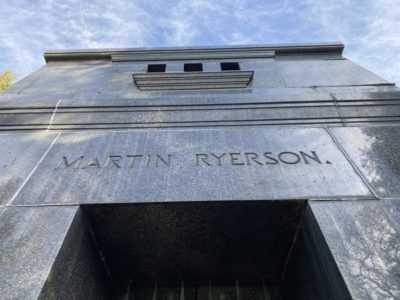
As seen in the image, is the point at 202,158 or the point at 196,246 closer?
the point at 196,246

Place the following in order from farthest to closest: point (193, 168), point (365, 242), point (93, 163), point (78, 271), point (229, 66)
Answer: point (229, 66)
point (93, 163)
point (193, 168)
point (78, 271)
point (365, 242)

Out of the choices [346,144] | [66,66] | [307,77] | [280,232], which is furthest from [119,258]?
[66,66]

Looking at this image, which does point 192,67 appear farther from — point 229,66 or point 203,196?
point 203,196

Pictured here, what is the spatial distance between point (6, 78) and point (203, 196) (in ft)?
44.0

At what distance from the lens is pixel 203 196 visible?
3734mm

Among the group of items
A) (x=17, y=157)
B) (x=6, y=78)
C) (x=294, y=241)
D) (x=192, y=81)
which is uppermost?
(x=6, y=78)

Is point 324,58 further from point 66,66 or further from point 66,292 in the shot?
point 66,292

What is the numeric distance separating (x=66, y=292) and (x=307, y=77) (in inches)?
226

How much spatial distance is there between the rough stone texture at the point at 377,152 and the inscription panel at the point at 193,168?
0.61 feet

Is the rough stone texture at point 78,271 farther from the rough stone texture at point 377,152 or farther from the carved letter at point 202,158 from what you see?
the rough stone texture at point 377,152

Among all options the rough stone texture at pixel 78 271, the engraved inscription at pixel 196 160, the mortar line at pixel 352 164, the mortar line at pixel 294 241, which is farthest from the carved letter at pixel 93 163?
the mortar line at pixel 352 164

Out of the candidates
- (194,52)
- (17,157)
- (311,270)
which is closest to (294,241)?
(311,270)

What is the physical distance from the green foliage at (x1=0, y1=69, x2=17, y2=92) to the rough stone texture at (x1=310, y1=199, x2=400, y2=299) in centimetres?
1354

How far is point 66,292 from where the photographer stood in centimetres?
323
